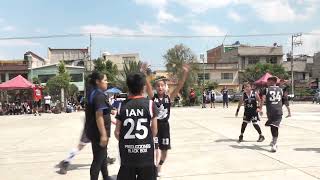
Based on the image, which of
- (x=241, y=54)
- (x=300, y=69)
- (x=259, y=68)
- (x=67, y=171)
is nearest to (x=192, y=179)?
(x=67, y=171)

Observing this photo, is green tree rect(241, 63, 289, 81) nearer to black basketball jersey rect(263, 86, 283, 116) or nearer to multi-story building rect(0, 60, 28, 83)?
multi-story building rect(0, 60, 28, 83)

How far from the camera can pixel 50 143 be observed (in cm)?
1395

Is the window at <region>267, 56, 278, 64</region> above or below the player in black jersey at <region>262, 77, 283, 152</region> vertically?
Result: above

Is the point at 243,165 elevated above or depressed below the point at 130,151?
below

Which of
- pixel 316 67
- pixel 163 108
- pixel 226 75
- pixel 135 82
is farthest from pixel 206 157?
pixel 316 67

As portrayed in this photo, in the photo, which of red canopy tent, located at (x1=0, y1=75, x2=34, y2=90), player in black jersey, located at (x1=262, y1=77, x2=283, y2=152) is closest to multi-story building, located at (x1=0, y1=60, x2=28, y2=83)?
red canopy tent, located at (x1=0, y1=75, x2=34, y2=90)

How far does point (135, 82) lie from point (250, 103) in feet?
25.7

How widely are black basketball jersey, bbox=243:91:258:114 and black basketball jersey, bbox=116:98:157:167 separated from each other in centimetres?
776

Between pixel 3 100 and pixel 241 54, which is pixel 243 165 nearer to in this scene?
pixel 3 100

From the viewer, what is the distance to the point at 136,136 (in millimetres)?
4953

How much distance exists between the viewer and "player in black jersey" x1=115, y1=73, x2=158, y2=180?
4945 millimetres

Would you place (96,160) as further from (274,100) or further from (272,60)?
(272,60)

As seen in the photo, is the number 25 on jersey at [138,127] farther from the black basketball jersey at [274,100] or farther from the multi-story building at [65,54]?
the multi-story building at [65,54]

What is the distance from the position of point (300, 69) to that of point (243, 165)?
267 feet
